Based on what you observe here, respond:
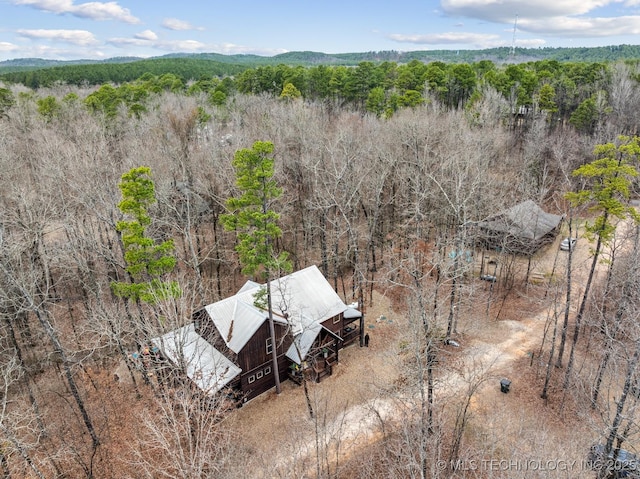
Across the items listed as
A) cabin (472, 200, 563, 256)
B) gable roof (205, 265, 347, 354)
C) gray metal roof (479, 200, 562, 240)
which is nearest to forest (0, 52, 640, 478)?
cabin (472, 200, 563, 256)

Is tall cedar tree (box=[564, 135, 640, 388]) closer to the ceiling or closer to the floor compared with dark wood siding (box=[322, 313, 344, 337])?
closer to the ceiling

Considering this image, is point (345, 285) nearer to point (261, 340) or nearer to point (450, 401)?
point (261, 340)

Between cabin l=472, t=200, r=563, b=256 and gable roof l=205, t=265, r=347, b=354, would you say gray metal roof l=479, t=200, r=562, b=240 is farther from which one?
gable roof l=205, t=265, r=347, b=354

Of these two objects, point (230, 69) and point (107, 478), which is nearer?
point (107, 478)

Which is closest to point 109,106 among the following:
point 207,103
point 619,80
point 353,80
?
point 207,103

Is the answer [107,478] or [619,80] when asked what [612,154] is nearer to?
[107,478]

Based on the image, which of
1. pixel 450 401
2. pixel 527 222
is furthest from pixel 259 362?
pixel 527 222
